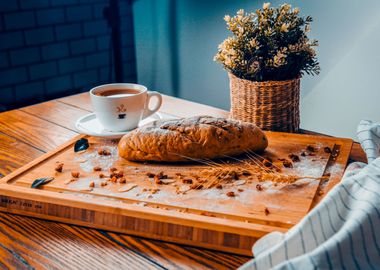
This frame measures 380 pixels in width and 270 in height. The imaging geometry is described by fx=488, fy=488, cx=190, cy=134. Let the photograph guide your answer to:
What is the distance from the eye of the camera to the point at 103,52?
124 inches

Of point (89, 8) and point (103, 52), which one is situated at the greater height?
point (89, 8)

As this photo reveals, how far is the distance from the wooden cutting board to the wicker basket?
131mm

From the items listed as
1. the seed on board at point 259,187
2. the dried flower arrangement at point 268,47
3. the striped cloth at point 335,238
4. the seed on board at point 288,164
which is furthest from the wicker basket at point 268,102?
the striped cloth at point 335,238

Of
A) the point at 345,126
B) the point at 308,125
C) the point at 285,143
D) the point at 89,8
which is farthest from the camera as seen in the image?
the point at 89,8

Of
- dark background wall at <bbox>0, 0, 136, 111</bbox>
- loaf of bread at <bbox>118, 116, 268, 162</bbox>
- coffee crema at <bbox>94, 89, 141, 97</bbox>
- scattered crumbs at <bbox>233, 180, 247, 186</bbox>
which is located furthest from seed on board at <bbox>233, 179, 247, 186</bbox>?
dark background wall at <bbox>0, 0, 136, 111</bbox>

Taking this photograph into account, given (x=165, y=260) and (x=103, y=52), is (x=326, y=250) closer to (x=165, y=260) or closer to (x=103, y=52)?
(x=165, y=260)

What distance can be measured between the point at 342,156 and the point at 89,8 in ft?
7.60

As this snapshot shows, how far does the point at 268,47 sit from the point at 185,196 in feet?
1.55

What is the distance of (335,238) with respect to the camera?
645 millimetres

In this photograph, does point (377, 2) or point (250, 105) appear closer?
point (250, 105)

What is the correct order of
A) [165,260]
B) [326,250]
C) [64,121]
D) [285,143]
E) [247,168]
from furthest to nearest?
[64,121] → [285,143] → [247,168] → [165,260] → [326,250]

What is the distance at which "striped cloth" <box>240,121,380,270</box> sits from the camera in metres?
0.63

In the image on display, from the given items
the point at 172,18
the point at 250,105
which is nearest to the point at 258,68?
the point at 250,105

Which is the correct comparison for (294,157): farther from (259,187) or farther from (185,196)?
(185,196)
